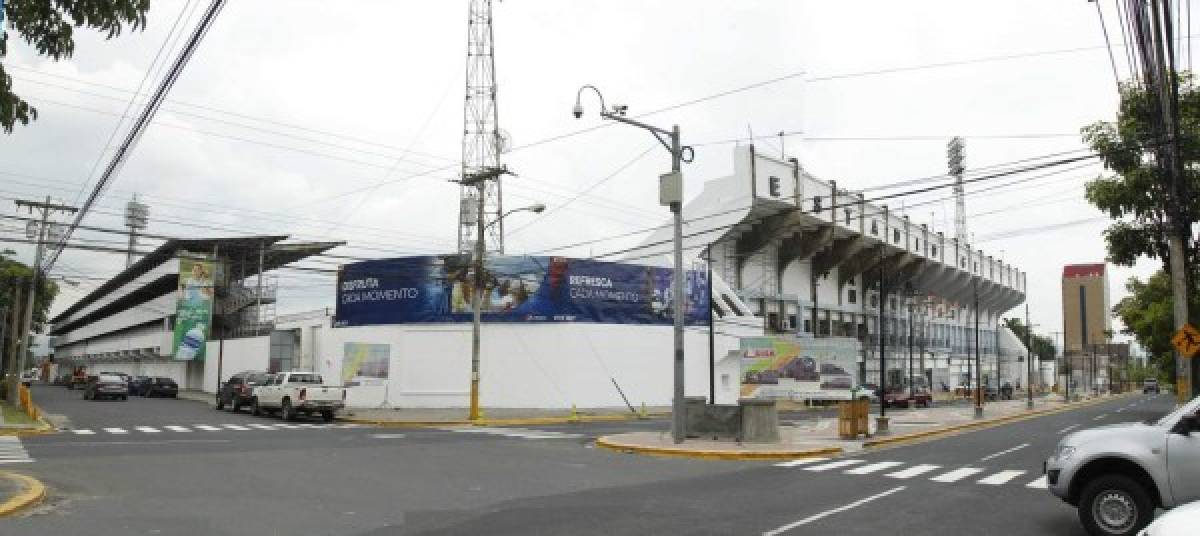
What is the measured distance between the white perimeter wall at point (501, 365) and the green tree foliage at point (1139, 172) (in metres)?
24.0

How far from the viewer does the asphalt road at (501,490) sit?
1023cm

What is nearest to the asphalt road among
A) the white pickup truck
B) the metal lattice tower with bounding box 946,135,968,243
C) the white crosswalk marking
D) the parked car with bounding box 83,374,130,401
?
the white crosswalk marking

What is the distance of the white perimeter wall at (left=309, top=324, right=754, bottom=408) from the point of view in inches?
1574

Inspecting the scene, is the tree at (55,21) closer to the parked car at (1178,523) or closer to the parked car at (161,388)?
the parked car at (1178,523)

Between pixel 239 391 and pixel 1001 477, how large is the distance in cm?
3270

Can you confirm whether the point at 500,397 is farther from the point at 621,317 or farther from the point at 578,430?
the point at 578,430

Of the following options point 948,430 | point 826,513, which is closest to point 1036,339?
point 948,430

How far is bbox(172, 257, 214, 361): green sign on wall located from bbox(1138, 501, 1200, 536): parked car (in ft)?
202

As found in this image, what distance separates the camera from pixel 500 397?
40344 millimetres

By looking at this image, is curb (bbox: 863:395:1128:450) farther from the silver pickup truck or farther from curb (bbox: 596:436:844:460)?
the silver pickup truck

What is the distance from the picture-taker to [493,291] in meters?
40.8

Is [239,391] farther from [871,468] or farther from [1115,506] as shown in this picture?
[1115,506]

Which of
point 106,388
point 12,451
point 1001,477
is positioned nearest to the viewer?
point 1001,477

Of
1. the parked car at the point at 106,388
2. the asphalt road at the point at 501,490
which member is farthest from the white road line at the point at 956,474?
the parked car at the point at 106,388
